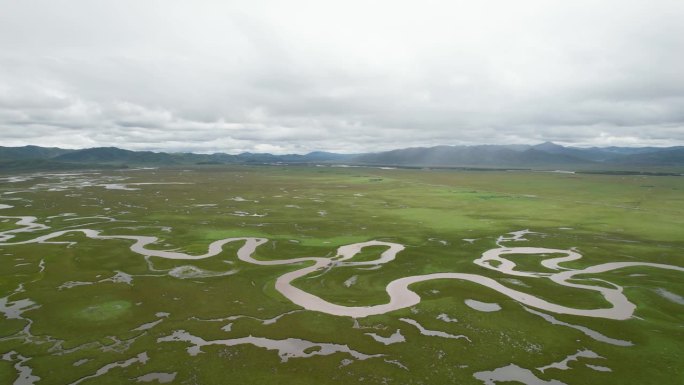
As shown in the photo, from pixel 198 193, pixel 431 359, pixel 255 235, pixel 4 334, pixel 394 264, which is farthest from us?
pixel 198 193

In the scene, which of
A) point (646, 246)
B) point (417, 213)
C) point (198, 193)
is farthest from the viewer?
point (198, 193)

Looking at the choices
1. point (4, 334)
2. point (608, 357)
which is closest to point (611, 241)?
point (608, 357)

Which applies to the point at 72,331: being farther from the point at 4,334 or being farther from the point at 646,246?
the point at 646,246

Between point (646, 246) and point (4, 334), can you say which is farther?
point (646, 246)

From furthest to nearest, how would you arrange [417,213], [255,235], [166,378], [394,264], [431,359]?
[417,213], [255,235], [394,264], [431,359], [166,378]

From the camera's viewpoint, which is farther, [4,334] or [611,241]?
[611,241]

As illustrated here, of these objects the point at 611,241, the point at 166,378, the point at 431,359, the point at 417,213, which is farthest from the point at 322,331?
the point at 417,213

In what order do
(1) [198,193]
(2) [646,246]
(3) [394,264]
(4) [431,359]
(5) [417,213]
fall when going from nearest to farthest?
1. (4) [431,359]
2. (3) [394,264]
3. (2) [646,246]
4. (5) [417,213]
5. (1) [198,193]

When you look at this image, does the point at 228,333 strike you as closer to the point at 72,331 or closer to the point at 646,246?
the point at 72,331
